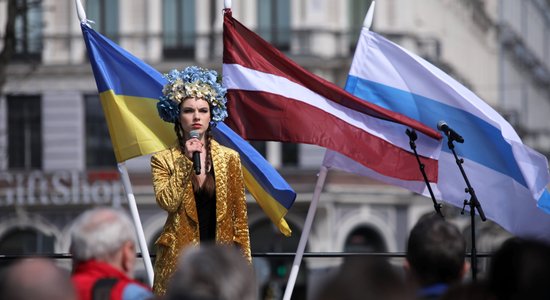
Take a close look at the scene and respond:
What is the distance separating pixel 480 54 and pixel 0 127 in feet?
60.1

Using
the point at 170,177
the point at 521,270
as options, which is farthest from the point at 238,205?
the point at 521,270

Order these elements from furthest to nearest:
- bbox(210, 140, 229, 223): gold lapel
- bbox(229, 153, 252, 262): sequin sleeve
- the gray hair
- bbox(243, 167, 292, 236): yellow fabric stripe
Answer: bbox(243, 167, 292, 236): yellow fabric stripe → bbox(229, 153, 252, 262): sequin sleeve → bbox(210, 140, 229, 223): gold lapel → the gray hair

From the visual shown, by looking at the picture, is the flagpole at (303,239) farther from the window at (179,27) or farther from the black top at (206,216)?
the window at (179,27)

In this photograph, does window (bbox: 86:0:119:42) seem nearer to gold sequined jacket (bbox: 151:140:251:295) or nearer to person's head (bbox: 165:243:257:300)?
gold sequined jacket (bbox: 151:140:251:295)

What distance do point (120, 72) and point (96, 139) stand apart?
102 feet

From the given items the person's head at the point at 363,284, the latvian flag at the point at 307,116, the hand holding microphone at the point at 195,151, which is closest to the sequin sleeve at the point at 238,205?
the hand holding microphone at the point at 195,151

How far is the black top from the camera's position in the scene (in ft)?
30.4

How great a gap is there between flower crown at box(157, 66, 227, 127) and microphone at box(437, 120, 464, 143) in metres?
1.83

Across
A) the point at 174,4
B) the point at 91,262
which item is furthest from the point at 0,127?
the point at 91,262

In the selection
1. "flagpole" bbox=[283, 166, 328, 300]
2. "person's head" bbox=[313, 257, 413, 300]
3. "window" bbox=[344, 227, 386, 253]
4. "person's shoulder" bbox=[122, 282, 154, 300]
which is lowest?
"window" bbox=[344, 227, 386, 253]

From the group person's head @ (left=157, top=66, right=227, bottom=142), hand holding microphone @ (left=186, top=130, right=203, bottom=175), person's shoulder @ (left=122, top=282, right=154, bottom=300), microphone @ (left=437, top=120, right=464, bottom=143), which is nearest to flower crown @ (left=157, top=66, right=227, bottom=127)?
person's head @ (left=157, top=66, right=227, bottom=142)

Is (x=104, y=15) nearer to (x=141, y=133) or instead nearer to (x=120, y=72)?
(x=120, y=72)

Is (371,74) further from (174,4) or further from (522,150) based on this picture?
(174,4)

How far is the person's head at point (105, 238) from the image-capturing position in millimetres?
6758
